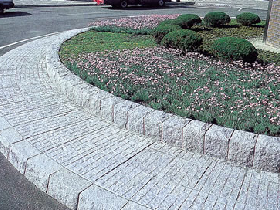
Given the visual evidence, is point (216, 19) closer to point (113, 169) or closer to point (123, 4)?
point (113, 169)

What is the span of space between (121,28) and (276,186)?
10320 mm

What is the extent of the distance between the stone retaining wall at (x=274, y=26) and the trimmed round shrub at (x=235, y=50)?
2909 mm

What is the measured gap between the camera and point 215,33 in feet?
40.5

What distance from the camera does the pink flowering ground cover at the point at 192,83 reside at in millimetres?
4832

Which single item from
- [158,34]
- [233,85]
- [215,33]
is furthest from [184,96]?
[215,33]

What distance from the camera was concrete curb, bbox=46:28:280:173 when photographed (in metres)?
3.91

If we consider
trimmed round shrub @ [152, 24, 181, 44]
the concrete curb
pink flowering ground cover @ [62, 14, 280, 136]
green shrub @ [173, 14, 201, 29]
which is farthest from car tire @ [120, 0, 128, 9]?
the concrete curb

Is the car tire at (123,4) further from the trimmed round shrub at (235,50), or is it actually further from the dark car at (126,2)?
the trimmed round shrub at (235,50)

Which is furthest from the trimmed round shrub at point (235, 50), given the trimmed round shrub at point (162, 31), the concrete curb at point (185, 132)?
the concrete curb at point (185, 132)

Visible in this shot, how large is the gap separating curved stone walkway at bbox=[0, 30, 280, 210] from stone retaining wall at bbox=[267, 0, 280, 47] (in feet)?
23.7

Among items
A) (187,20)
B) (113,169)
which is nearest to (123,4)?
(187,20)

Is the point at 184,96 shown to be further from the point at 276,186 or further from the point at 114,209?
the point at 114,209

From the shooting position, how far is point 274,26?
10273 millimetres

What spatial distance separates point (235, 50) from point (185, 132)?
392 cm
